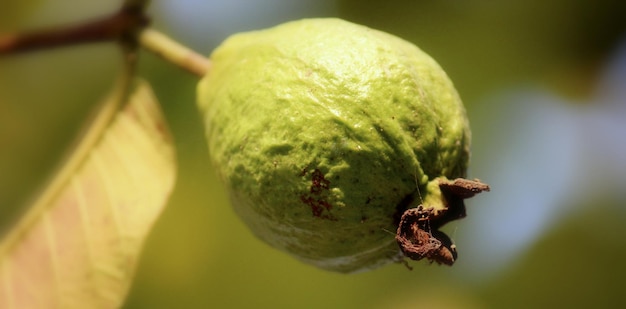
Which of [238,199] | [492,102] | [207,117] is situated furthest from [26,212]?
[492,102]

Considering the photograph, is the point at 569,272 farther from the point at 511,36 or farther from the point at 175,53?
the point at 175,53

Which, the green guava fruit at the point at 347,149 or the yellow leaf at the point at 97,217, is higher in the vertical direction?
the green guava fruit at the point at 347,149

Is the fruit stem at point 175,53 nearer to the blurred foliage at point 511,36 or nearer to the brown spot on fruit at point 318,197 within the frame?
the brown spot on fruit at point 318,197

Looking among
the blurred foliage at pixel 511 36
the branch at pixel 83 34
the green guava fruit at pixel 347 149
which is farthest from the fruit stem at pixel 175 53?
the blurred foliage at pixel 511 36

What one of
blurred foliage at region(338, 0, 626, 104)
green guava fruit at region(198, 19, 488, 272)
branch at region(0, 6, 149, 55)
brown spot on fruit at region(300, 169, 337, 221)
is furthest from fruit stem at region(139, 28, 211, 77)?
blurred foliage at region(338, 0, 626, 104)

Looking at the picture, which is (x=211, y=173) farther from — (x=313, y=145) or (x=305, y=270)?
(x=313, y=145)

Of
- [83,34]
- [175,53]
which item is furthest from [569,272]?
[83,34]
